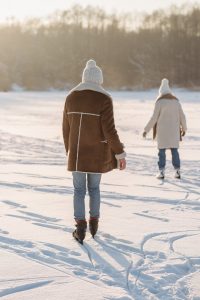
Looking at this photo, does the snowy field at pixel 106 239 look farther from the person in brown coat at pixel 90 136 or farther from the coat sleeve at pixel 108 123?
the coat sleeve at pixel 108 123

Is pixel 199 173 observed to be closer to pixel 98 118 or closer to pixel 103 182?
pixel 103 182

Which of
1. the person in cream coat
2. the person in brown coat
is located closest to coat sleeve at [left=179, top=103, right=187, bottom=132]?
the person in cream coat

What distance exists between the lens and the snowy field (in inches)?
130

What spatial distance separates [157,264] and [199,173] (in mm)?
5017

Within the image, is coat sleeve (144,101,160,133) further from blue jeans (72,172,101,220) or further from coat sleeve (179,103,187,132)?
blue jeans (72,172,101,220)

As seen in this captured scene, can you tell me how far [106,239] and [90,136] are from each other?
0.95m

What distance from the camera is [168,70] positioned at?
80.1 meters

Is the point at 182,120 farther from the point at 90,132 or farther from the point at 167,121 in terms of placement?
the point at 90,132

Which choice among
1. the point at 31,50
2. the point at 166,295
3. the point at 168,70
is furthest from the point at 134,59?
the point at 166,295

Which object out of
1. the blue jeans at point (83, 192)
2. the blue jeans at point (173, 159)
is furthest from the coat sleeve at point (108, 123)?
the blue jeans at point (173, 159)

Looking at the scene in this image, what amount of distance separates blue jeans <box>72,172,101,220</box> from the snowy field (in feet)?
0.80

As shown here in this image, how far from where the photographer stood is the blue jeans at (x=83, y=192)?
14.6ft

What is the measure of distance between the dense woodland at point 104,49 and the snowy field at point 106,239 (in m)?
65.3

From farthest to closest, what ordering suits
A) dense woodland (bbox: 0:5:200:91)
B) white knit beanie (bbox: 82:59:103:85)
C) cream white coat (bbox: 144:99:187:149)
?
1. dense woodland (bbox: 0:5:200:91)
2. cream white coat (bbox: 144:99:187:149)
3. white knit beanie (bbox: 82:59:103:85)
